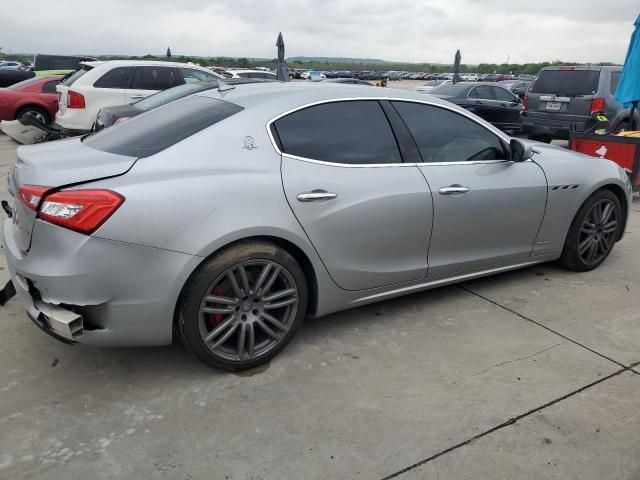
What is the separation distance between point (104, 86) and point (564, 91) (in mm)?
8363

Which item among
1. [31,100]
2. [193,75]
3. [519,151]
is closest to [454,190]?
[519,151]

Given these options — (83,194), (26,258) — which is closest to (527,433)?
(83,194)

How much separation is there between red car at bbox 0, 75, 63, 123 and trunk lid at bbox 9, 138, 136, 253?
9.53 metres

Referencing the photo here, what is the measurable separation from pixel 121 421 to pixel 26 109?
1082cm

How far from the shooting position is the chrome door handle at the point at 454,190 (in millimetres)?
3387

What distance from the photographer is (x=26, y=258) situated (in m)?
2.57

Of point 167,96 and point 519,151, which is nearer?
point 519,151

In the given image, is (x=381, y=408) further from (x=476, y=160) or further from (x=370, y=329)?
(x=476, y=160)

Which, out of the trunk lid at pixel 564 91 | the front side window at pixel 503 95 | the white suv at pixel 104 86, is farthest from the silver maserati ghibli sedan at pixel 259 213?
the front side window at pixel 503 95

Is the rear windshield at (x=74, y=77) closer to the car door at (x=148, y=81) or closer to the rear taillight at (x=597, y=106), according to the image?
the car door at (x=148, y=81)

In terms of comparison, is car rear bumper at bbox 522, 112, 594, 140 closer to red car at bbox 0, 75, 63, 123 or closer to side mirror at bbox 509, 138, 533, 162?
side mirror at bbox 509, 138, 533, 162

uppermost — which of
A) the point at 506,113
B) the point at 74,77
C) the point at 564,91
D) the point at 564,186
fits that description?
the point at 564,91

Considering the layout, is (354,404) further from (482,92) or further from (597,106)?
(482,92)

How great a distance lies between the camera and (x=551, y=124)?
10.2 meters
